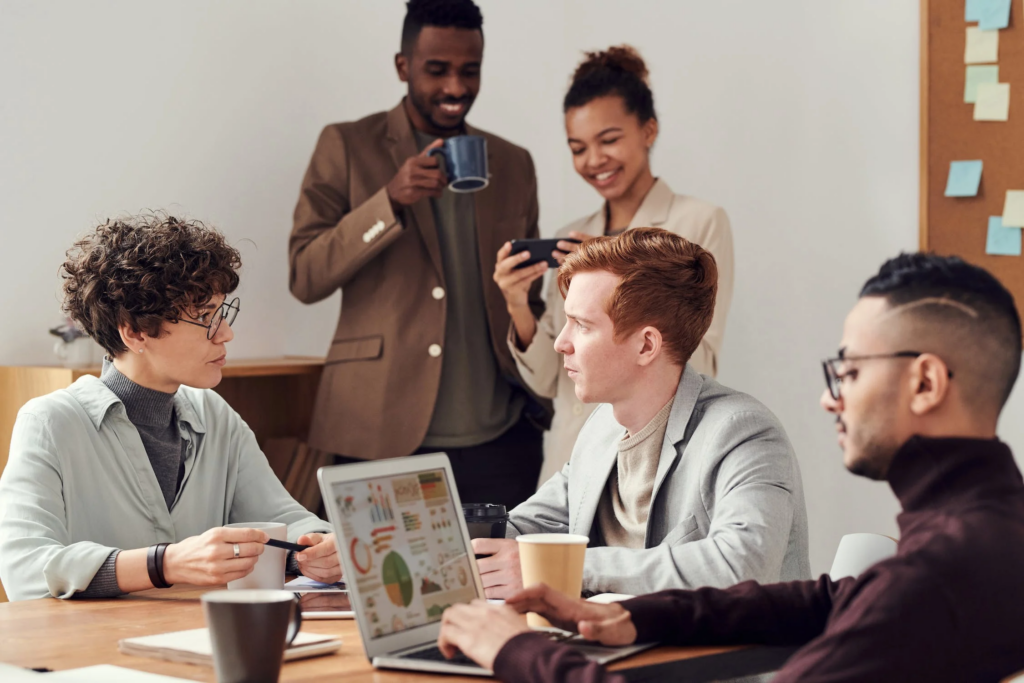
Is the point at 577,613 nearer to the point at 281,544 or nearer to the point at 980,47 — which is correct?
the point at 281,544

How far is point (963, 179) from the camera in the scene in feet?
11.1

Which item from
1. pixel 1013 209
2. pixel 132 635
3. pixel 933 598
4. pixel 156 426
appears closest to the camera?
pixel 933 598

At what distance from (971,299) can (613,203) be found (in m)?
1.97

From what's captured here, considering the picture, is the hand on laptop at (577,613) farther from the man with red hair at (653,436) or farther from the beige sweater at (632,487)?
the beige sweater at (632,487)

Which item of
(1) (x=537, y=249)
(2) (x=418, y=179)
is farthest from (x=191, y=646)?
(2) (x=418, y=179)

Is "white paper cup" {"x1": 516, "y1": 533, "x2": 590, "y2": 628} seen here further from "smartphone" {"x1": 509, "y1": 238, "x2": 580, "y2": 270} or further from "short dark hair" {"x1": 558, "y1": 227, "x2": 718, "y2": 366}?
"smartphone" {"x1": 509, "y1": 238, "x2": 580, "y2": 270}

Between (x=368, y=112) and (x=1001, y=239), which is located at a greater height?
(x=368, y=112)

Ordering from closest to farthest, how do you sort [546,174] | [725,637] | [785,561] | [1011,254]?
1. [725,637]
2. [785,561]
3. [1011,254]
4. [546,174]

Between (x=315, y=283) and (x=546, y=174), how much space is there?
66.3 inches

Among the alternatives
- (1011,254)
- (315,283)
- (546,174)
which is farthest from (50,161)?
(1011,254)

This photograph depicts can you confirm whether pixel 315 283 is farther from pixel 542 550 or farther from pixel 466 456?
pixel 542 550

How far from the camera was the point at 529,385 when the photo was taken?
2977 mm

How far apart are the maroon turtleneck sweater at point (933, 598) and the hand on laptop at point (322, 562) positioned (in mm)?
584

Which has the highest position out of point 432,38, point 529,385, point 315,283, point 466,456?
point 432,38
